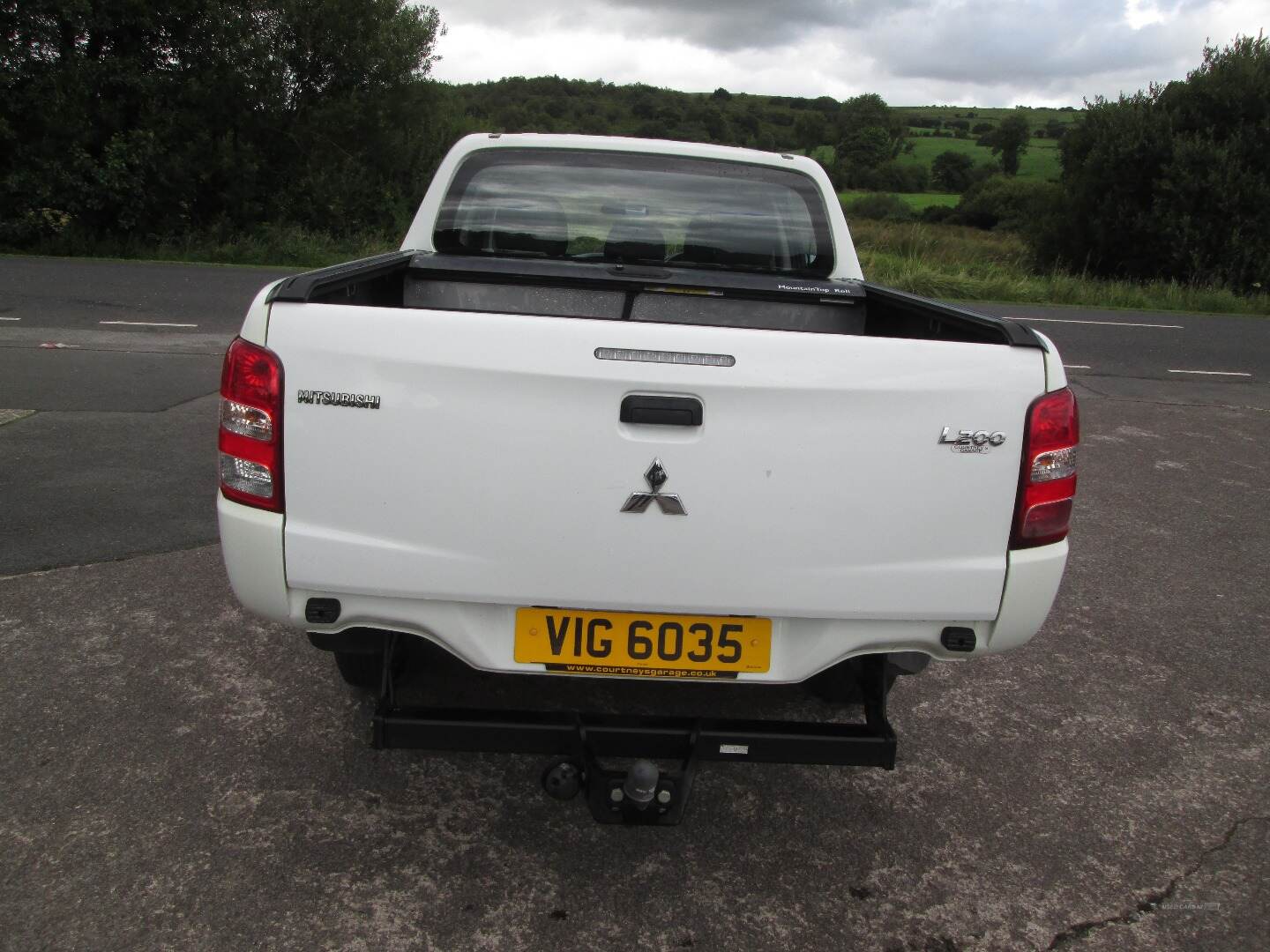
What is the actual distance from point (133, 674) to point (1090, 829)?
3.10 meters

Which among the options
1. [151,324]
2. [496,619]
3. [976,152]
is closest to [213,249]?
[151,324]

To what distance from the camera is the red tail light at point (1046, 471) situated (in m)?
2.45

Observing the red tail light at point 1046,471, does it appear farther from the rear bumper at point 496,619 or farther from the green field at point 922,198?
the green field at point 922,198

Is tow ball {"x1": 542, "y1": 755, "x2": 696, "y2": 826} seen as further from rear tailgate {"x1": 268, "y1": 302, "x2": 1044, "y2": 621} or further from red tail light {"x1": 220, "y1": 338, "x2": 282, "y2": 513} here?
red tail light {"x1": 220, "y1": 338, "x2": 282, "y2": 513}

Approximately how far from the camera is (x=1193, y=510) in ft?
20.1

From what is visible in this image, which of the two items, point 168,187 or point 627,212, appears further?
point 168,187

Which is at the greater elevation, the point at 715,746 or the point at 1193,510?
the point at 715,746

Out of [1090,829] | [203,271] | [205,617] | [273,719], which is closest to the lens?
[1090,829]

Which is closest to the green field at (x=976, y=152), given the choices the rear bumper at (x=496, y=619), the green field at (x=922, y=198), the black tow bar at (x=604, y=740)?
the green field at (x=922, y=198)

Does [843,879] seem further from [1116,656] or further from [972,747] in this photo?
[1116,656]

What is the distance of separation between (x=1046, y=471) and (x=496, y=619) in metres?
1.35

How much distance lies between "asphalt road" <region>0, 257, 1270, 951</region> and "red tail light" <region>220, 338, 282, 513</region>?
970mm

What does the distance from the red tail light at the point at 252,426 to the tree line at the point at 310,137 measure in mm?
20070

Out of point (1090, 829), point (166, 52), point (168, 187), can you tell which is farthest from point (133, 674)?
point (166, 52)
